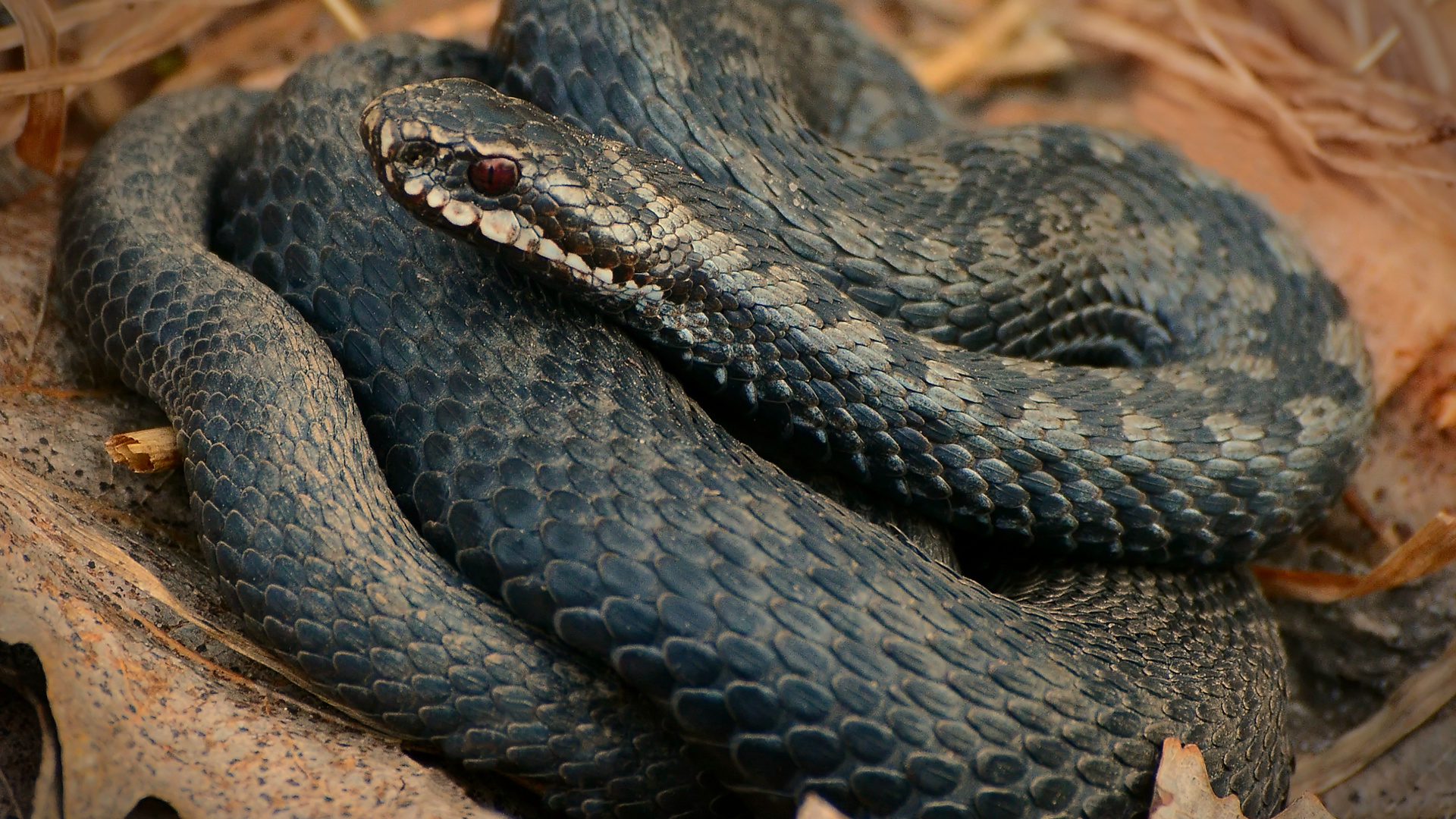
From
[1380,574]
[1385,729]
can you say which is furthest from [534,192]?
[1385,729]

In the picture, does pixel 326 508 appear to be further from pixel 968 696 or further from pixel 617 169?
pixel 968 696

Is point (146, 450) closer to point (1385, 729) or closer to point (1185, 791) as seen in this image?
point (1185, 791)

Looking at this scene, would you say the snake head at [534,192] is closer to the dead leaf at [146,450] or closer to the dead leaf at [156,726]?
the dead leaf at [146,450]

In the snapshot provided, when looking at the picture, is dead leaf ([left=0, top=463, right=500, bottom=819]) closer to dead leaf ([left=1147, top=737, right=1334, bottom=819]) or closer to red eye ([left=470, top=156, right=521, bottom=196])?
red eye ([left=470, top=156, right=521, bottom=196])

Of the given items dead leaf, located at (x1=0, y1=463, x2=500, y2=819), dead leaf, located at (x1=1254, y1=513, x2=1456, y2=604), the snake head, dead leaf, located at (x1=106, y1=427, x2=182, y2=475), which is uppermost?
the snake head

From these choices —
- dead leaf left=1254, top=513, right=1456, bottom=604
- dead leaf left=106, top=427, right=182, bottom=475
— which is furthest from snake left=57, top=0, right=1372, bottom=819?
dead leaf left=1254, top=513, right=1456, bottom=604

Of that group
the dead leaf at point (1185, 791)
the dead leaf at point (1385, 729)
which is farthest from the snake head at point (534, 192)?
the dead leaf at point (1385, 729)
